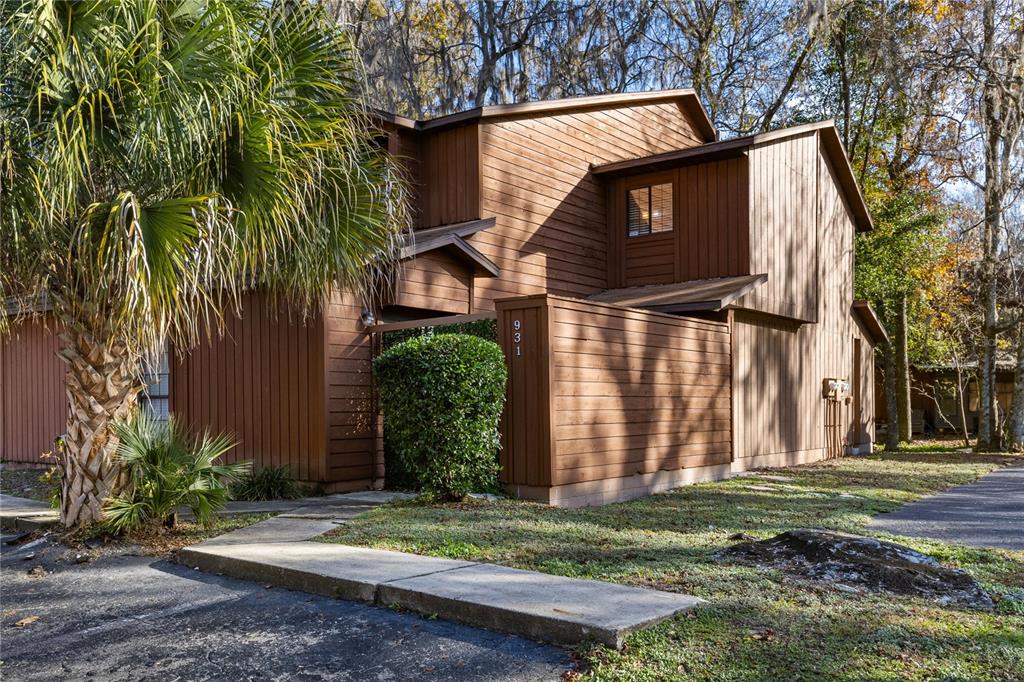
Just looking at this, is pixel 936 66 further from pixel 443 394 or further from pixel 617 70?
pixel 443 394

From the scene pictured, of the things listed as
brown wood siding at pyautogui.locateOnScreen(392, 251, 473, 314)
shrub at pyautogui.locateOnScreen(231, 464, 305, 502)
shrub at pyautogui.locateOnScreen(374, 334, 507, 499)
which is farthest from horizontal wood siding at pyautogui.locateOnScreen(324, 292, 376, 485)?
shrub at pyautogui.locateOnScreen(374, 334, 507, 499)

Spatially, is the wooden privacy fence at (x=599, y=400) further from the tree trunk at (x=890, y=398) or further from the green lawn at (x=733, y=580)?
the tree trunk at (x=890, y=398)

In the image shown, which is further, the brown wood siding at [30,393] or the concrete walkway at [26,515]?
the brown wood siding at [30,393]

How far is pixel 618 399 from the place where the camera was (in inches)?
409

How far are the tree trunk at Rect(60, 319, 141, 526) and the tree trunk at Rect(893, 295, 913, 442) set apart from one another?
20.8 m

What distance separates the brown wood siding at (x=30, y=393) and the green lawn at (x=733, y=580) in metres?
9.16

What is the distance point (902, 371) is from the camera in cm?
2442

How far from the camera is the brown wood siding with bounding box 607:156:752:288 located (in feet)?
48.5

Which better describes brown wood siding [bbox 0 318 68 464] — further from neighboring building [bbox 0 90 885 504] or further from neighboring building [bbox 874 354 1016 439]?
neighboring building [bbox 874 354 1016 439]

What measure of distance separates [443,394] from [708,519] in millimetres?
2967

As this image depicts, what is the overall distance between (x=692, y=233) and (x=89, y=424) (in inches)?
422

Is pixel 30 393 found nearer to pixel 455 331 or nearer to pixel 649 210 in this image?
pixel 455 331

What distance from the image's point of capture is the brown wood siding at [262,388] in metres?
10.5

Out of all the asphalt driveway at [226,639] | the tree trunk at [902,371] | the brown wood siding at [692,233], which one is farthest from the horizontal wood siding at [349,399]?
→ the tree trunk at [902,371]
